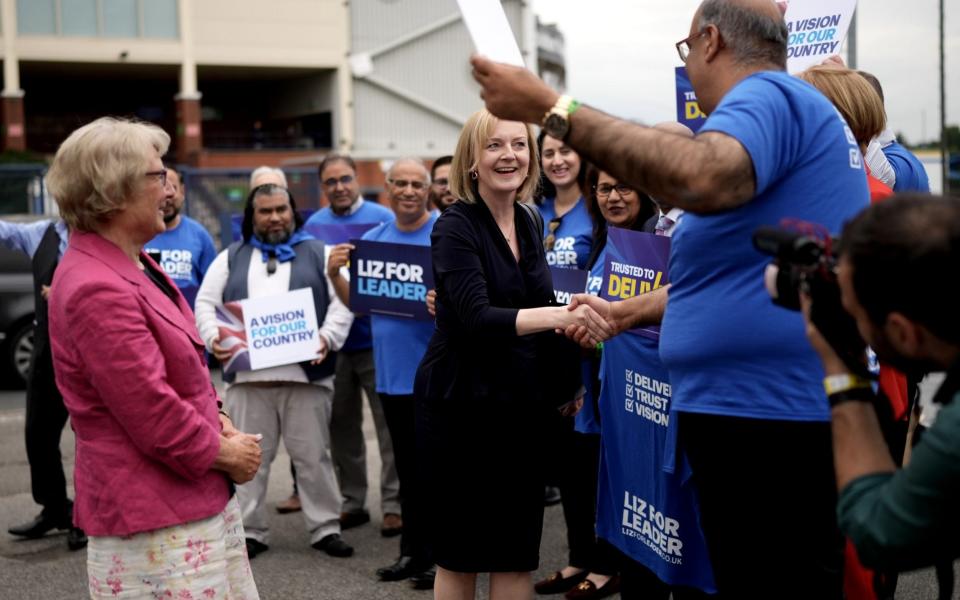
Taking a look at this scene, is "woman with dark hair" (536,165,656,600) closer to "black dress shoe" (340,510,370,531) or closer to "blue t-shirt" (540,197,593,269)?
"blue t-shirt" (540,197,593,269)

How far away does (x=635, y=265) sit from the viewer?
4.18 m

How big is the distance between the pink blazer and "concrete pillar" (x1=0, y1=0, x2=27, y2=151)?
1380 inches

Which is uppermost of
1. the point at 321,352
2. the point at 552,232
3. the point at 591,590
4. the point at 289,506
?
the point at 552,232

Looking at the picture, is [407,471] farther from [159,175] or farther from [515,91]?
[515,91]

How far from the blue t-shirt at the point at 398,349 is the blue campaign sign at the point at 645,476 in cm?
164

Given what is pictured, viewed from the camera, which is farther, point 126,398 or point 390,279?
point 390,279

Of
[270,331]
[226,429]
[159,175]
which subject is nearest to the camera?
[159,175]

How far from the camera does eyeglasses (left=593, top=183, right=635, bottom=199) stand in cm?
508

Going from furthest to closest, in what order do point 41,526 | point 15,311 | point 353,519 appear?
point 15,311
point 353,519
point 41,526

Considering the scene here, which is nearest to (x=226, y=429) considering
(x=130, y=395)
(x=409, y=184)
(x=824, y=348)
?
(x=130, y=395)

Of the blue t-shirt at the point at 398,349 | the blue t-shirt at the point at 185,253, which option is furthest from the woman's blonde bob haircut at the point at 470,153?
the blue t-shirt at the point at 185,253

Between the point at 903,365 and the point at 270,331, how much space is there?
175 inches

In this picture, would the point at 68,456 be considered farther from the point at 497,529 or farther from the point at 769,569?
the point at 769,569

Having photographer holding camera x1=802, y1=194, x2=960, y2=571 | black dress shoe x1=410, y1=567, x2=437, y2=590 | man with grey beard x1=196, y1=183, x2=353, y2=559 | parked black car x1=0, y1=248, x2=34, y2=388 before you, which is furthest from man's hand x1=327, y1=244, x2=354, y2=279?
parked black car x1=0, y1=248, x2=34, y2=388
